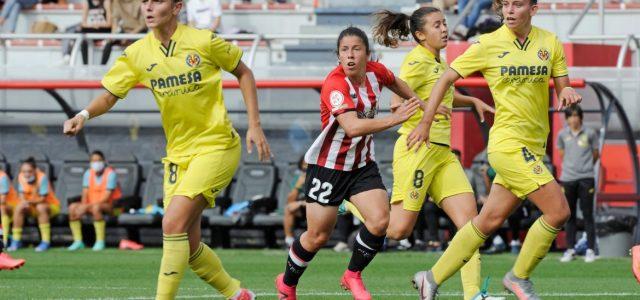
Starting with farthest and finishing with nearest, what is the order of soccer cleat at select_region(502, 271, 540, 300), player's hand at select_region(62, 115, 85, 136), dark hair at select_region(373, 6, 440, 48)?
dark hair at select_region(373, 6, 440, 48) < soccer cleat at select_region(502, 271, 540, 300) < player's hand at select_region(62, 115, 85, 136)

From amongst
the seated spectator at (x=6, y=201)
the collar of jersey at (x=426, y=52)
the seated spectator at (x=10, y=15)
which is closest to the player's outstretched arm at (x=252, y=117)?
the collar of jersey at (x=426, y=52)

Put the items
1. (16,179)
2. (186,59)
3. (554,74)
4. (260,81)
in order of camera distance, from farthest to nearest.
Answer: (16,179) < (260,81) < (554,74) < (186,59)

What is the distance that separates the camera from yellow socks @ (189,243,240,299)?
9812 mm

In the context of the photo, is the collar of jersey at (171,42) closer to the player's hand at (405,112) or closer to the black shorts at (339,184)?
the black shorts at (339,184)

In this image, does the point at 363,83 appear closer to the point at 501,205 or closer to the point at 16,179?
the point at 501,205

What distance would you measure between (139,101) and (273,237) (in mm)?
2788

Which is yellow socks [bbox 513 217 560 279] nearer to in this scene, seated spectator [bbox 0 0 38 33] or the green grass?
the green grass

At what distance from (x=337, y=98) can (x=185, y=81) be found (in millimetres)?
996

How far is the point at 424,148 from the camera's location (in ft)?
37.3

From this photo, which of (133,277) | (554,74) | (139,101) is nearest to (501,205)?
A: (554,74)

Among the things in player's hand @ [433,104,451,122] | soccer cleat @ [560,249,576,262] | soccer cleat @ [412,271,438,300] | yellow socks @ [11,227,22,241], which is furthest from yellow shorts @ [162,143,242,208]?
yellow socks @ [11,227,22,241]

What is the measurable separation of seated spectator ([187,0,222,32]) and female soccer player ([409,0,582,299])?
12.8 meters

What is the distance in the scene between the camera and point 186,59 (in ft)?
31.4

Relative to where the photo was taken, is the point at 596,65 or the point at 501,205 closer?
the point at 501,205
